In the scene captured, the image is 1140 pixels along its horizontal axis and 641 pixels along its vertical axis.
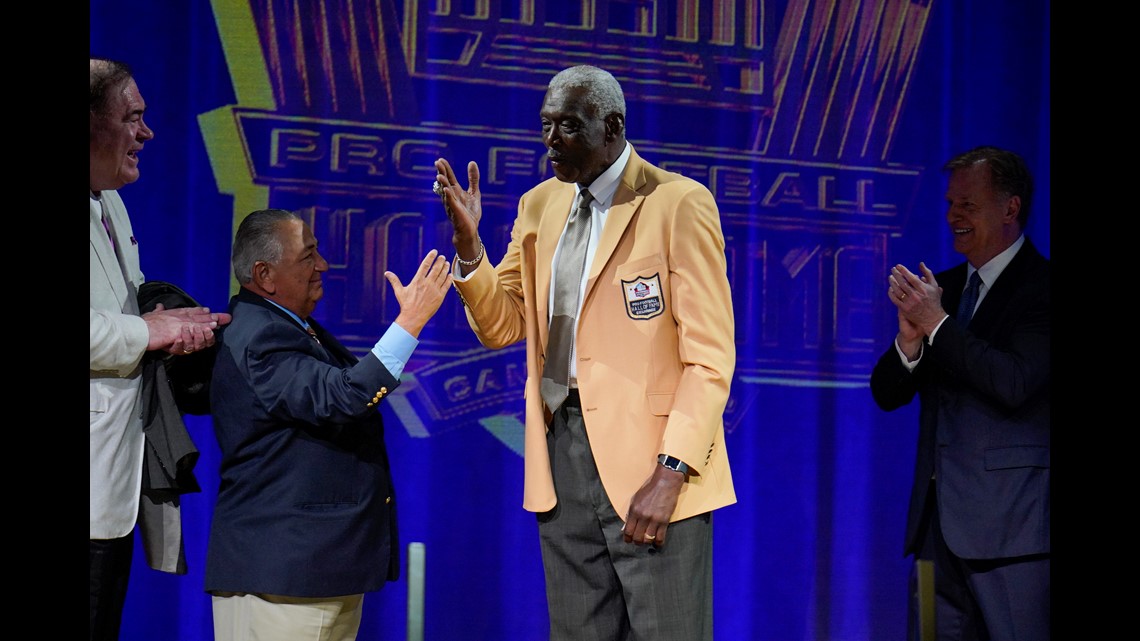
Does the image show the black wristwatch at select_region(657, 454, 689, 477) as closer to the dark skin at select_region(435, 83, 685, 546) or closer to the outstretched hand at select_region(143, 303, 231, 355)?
the dark skin at select_region(435, 83, 685, 546)

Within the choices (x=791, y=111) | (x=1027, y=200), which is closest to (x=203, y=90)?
(x=791, y=111)

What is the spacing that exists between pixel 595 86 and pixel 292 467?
45.3 inches

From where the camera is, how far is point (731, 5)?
3.98 metres

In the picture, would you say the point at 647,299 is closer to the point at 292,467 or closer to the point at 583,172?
the point at 583,172

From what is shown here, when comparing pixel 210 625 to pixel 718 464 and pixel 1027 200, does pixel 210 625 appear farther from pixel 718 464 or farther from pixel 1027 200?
pixel 1027 200

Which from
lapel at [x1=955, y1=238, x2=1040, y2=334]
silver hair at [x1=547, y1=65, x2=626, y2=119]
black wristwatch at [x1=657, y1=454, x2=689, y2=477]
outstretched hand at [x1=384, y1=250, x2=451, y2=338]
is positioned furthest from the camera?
lapel at [x1=955, y1=238, x2=1040, y2=334]

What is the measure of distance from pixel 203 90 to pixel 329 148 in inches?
17.2

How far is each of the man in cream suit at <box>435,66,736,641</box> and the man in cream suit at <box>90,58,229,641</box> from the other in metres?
0.73

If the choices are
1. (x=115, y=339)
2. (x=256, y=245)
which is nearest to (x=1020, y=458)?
(x=256, y=245)

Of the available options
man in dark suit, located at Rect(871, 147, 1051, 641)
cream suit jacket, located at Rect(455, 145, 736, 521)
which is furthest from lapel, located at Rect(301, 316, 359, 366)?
man in dark suit, located at Rect(871, 147, 1051, 641)

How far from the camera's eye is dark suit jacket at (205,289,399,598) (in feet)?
8.46

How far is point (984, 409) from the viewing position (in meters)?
2.82

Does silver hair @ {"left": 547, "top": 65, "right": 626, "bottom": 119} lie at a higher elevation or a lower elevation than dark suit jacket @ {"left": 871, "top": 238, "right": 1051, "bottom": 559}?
higher

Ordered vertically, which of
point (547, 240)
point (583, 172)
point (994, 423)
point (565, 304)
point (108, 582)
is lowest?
point (108, 582)
